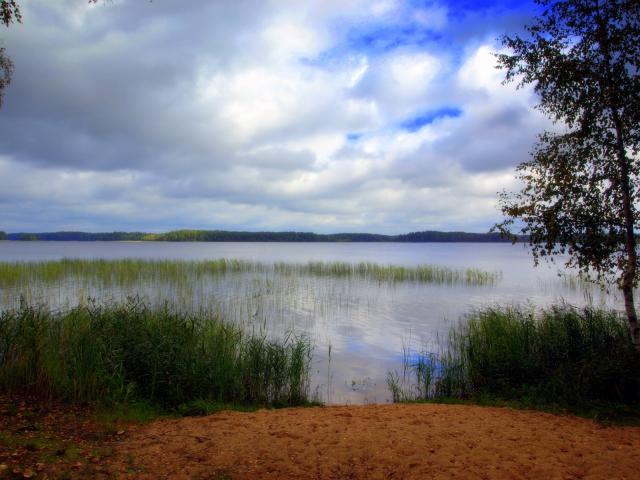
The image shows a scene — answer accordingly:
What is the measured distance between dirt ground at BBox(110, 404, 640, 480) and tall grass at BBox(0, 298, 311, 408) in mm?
1412

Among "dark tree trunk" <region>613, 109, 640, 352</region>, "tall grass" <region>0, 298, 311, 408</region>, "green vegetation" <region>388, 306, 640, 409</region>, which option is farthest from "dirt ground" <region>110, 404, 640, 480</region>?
"dark tree trunk" <region>613, 109, 640, 352</region>

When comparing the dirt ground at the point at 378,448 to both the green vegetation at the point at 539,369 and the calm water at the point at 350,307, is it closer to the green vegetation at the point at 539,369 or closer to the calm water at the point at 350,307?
the green vegetation at the point at 539,369

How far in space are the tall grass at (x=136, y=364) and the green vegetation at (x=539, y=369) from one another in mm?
3105

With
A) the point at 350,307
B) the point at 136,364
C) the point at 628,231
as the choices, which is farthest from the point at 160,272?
the point at 628,231

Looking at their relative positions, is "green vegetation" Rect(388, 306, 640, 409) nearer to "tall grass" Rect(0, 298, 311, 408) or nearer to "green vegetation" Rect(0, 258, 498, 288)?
"tall grass" Rect(0, 298, 311, 408)

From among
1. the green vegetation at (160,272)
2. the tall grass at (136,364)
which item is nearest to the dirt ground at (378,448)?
the tall grass at (136,364)

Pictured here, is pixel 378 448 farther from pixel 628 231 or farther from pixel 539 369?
pixel 628 231

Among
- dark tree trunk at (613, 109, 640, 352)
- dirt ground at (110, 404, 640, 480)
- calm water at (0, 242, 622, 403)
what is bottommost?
calm water at (0, 242, 622, 403)

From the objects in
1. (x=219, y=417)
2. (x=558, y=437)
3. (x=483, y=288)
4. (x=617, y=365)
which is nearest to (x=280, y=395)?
(x=219, y=417)

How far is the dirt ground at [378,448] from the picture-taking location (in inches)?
194

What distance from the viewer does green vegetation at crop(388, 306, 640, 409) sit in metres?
7.91

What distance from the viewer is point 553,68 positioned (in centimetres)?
820

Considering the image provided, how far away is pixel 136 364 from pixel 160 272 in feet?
73.5

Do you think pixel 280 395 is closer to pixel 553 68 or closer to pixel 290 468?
pixel 290 468
